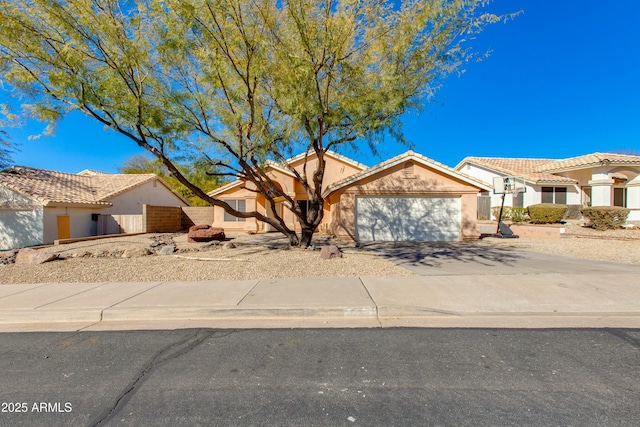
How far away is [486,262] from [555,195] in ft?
51.0

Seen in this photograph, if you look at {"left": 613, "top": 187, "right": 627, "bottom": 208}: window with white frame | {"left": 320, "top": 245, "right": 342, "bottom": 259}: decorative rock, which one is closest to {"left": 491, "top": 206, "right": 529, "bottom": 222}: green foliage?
{"left": 613, "top": 187, "right": 627, "bottom": 208}: window with white frame

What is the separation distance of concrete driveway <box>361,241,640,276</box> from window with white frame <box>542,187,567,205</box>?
1154 cm

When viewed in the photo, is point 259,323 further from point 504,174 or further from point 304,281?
point 504,174

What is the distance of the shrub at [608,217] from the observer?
52.2 feet

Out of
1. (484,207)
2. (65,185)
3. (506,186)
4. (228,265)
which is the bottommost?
(228,265)

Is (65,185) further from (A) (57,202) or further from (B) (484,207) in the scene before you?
(B) (484,207)

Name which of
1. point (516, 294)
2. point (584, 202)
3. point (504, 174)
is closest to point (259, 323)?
point (516, 294)

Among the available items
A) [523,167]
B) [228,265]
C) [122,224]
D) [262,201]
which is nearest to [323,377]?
[228,265]

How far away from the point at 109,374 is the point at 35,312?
9.72 feet

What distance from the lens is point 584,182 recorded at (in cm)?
2025

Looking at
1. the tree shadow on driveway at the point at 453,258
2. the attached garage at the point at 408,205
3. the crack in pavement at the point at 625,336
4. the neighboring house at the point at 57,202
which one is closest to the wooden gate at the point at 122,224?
the neighboring house at the point at 57,202

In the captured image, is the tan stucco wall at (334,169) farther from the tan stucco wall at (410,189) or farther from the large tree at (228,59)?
the large tree at (228,59)

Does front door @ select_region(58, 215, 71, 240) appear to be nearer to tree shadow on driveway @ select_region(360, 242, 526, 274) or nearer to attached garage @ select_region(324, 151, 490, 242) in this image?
attached garage @ select_region(324, 151, 490, 242)

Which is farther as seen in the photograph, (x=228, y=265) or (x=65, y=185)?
(x=65, y=185)
